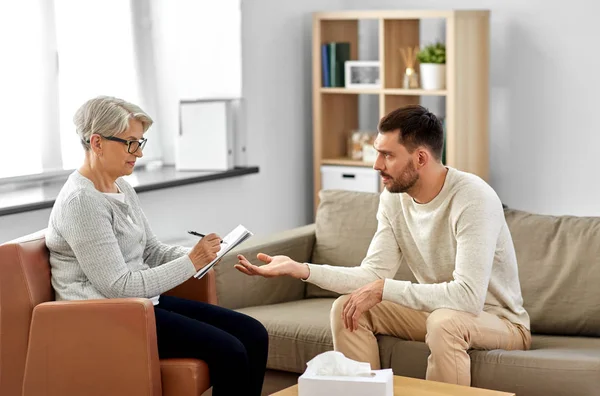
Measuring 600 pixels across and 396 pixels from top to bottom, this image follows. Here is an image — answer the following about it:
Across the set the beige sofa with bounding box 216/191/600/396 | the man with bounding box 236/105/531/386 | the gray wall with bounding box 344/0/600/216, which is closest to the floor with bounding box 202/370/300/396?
the beige sofa with bounding box 216/191/600/396

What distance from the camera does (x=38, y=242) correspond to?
111 inches

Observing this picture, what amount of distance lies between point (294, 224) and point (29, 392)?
8.75ft

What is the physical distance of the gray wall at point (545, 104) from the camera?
15.9 feet

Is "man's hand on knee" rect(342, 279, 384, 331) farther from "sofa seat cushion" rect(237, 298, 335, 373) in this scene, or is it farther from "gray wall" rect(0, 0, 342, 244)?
"gray wall" rect(0, 0, 342, 244)

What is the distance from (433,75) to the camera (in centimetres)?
482

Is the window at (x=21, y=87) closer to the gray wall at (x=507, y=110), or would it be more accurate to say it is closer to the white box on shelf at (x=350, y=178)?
the gray wall at (x=507, y=110)

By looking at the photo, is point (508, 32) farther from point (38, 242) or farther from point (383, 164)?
point (38, 242)

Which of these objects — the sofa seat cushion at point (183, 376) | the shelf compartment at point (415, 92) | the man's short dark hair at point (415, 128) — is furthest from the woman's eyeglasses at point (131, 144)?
the shelf compartment at point (415, 92)

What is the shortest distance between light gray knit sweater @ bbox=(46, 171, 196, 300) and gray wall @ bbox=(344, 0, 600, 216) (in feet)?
8.81

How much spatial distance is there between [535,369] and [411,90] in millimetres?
2348

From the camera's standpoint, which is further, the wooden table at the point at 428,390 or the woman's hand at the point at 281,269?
the woman's hand at the point at 281,269

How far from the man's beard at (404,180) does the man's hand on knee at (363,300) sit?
278 millimetres

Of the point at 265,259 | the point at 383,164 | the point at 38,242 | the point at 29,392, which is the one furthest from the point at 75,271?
the point at 383,164

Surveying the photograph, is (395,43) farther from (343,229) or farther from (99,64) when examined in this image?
(343,229)
